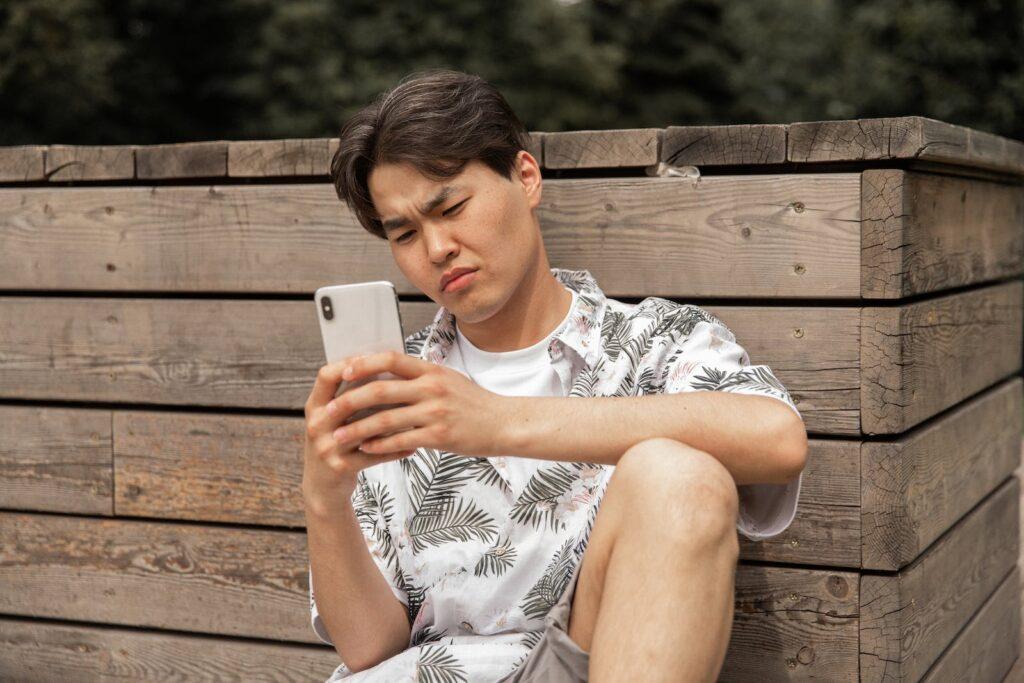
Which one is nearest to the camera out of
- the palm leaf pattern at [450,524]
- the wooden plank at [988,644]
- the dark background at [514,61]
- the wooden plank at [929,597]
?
the palm leaf pattern at [450,524]

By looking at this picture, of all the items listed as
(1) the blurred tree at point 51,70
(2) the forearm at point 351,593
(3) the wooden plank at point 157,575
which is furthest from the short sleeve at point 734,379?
(1) the blurred tree at point 51,70

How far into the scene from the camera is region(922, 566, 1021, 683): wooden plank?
2549 mm

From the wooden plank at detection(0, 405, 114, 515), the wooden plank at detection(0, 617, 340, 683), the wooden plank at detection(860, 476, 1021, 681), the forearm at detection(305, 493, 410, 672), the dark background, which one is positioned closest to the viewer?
the forearm at detection(305, 493, 410, 672)

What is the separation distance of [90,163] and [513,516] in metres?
1.46

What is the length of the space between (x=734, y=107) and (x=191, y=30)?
8.92 metres

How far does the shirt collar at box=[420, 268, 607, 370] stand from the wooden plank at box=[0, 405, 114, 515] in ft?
3.30

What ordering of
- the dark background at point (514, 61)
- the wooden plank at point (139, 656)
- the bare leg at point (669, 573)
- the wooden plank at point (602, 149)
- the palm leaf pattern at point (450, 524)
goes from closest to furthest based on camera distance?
the bare leg at point (669, 573), the palm leaf pattern at point (450, 524), the wooden plank at point (602, 149), the wooden plank at point (139, 656), the dark background at point (514, 61)

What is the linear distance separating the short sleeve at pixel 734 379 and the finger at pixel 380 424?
50 cm

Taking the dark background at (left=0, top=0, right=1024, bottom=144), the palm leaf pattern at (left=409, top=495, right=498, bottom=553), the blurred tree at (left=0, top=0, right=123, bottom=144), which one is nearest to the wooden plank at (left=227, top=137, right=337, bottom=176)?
the palm leaf pattern at (left=409, top=495, right=498, bottom=553)

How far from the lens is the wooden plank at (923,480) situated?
215 cm

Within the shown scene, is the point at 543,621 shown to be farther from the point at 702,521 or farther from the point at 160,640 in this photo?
the point at 160,640

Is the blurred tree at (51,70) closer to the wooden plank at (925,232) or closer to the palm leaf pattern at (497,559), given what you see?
the wooden plank at (925,232)

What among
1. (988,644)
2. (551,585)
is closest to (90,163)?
(551,585)

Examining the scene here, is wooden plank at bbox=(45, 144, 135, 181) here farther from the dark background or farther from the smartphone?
the dark background
